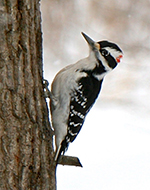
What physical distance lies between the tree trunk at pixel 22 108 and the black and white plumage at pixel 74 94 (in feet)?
1.63

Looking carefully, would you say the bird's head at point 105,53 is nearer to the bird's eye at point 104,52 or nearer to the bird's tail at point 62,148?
the bird's eye at point 104,52

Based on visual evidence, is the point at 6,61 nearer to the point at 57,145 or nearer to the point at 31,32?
the point at 31,32

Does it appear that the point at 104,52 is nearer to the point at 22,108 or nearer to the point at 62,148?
the point at 62,148

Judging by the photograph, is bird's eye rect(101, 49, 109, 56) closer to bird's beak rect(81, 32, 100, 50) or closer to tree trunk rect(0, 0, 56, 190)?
bird's beak rect(81, 32, 100, 50)

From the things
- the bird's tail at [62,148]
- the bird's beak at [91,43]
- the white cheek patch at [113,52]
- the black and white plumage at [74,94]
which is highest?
the bird's beak at [91,43]

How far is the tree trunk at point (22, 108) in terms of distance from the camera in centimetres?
165

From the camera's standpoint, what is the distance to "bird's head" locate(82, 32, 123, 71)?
8.46 feet

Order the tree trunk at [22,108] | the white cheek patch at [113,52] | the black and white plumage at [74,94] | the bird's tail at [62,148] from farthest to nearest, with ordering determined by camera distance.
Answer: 1. the white cheek patch at [113,52]
2. the black and white plumage at [74,94]
3. the bird's tail at [62,148]
4. the tree trunk at [22,108]

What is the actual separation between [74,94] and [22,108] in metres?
0.79

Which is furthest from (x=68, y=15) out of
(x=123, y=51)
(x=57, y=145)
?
(x=57, y=145)

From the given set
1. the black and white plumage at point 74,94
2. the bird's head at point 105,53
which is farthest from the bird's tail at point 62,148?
the bird's head at point 105,53

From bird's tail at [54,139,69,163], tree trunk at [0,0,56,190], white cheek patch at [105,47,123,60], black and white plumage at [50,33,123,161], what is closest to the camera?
tree trunk at [0,0,56,190]

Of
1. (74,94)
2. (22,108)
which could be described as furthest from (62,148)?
(22,108)

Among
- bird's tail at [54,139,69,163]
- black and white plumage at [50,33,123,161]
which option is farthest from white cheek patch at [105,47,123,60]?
bird's tail at [54,139,69,163]
